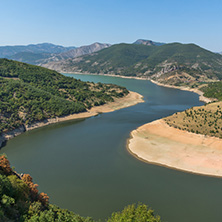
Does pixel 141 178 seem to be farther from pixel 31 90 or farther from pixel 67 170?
pixel 31 90

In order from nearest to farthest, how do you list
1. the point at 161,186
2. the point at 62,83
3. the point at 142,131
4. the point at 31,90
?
the point at 161,186
the point at 142,131
the point at 31,90
the point at 62,83

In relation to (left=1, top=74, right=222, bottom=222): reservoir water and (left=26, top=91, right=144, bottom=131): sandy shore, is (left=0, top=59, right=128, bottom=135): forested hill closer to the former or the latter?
(left=26, top=91, right=144, bottom=131): sandy shore

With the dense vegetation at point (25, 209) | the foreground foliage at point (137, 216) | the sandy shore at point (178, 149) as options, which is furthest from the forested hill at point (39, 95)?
the foreground foliage at point (137, 216)

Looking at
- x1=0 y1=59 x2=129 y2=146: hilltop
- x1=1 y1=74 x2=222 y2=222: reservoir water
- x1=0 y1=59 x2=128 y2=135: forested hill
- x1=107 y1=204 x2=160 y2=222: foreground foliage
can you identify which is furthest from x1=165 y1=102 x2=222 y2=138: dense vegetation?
x1=107 y1=204 x2=160 y2=222: foreground foliage

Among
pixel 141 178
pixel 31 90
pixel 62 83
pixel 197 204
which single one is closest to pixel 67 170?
pixel 141 178

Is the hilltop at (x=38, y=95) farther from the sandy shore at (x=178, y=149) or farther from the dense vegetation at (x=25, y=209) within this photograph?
the dense vegetation at (x=25, y=209)
